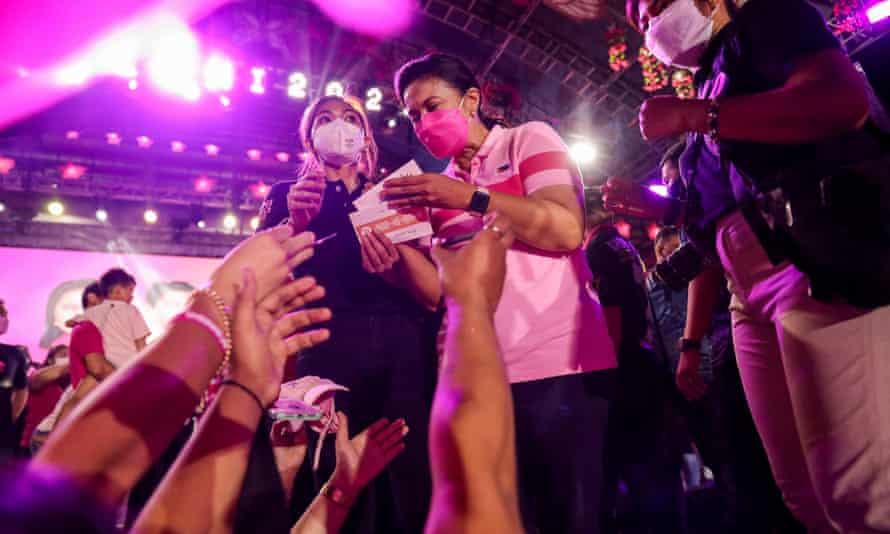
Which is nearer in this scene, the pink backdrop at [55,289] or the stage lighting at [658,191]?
the stage lighting at [658,191]

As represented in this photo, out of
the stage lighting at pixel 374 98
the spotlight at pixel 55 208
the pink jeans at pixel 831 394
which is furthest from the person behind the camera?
the spotlight at pixel 55 208

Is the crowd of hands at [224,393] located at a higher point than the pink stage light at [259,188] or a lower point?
lower

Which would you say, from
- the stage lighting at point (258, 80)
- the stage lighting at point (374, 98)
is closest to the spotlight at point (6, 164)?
the stage lighting at point (258, 80)

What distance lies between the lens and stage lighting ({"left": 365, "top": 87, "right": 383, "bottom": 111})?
38.3 feet

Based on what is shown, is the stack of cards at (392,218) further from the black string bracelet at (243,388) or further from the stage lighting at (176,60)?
the stage lighting at (176,60)

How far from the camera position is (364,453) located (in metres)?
1.75

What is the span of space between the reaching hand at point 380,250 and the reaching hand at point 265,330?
61cm

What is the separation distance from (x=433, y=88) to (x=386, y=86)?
1098 centimetres

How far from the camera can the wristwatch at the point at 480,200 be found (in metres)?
1.54

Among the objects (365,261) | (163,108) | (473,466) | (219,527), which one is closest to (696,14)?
(365,261)

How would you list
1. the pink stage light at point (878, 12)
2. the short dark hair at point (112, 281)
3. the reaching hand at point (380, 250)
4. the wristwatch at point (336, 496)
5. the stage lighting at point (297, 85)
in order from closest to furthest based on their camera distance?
the wristwatch at point (336, 496), the reaching hand at point (380, 250), the short dark hair at point (112, 281), the pink stage light at point (878, 12), the stage lighting at point (297, 85)

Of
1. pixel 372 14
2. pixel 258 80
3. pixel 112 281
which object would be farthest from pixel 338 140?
pixel 258 80

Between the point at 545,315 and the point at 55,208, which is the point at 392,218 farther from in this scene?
the point at 55,208

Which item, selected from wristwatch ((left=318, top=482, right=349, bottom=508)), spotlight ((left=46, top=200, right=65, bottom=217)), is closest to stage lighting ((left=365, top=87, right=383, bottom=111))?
spotlight ((left=46, top=200, right=65, bottom=217))
